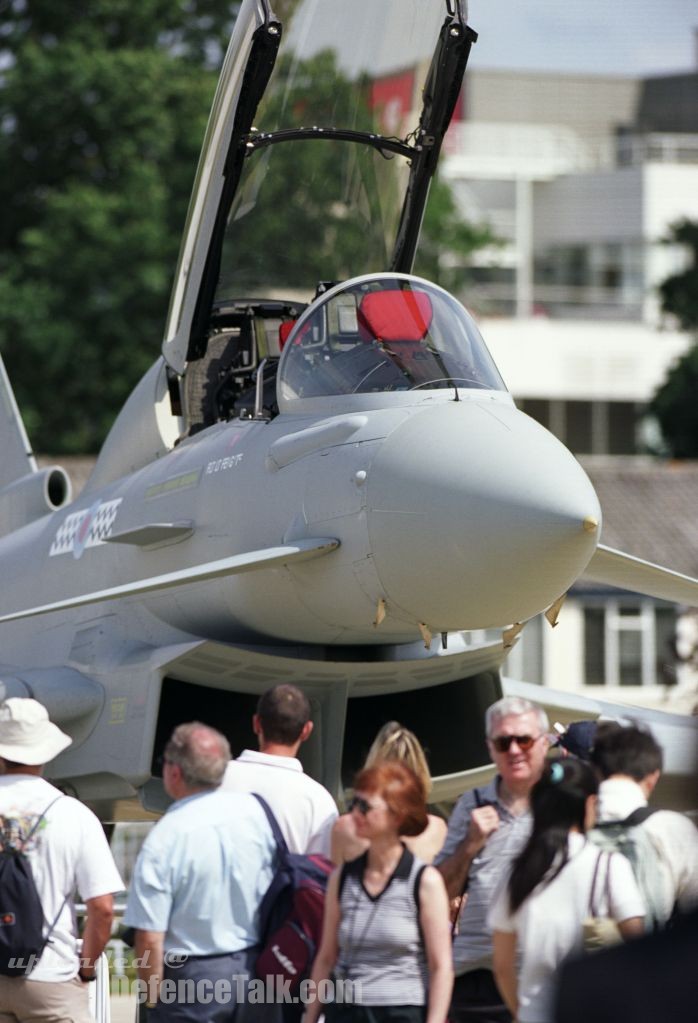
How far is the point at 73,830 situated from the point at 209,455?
10.8 feet

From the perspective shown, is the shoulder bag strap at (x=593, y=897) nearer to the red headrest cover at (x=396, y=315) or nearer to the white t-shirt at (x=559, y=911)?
the white t-shirt at (x=559, y=911)

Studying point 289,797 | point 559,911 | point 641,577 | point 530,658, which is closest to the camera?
point 559,911

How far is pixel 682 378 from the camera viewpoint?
132 feet

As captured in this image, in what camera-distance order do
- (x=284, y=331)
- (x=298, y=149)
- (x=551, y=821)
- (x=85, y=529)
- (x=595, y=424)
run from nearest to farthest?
(x=551, y=821) → (x=284, y=331) → (x=298, y=149) → (x=85, y=529) → (x=595, y=424)

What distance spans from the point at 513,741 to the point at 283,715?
0.84 m

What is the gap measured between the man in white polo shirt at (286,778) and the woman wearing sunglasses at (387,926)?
699 millimetres

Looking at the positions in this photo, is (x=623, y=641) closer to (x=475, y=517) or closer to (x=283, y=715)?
(x=475, y=517)

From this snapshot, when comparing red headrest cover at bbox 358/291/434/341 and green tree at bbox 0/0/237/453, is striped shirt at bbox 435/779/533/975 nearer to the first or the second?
red headrest cover at bbox 358/291/434/341

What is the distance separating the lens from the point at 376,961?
4602 mm

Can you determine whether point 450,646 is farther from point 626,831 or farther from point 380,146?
point 626,831

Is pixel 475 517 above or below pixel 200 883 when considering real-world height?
above

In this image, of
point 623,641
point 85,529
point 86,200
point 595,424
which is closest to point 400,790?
point 85,529

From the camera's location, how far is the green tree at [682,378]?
40.1m

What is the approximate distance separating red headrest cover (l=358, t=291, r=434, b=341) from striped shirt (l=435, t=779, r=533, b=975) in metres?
3.07
